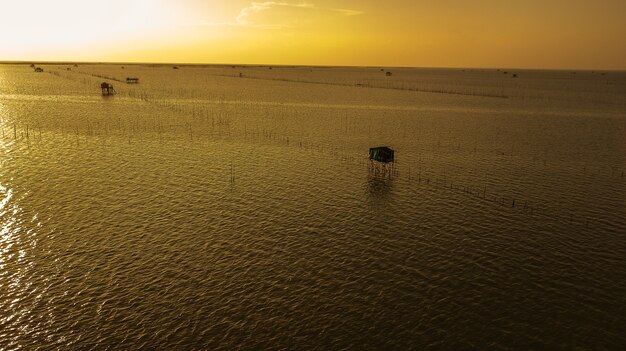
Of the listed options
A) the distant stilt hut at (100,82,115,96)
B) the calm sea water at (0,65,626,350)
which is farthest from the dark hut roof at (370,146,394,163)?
the distant stilt hut at (100,82,115,96)

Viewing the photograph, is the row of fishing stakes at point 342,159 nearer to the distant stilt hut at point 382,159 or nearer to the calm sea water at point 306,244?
the distant stilt hut at point 382,159

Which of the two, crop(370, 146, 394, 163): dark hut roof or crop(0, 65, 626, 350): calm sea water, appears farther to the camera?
crop(370, 146, 394, 163): dark hut roof

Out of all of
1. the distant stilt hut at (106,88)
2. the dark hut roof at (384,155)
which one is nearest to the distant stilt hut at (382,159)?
the dark hut roof at (384,155)

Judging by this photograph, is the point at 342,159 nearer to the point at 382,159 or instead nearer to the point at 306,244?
the point at 382,159

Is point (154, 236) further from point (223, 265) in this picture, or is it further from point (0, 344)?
point (0, 344)

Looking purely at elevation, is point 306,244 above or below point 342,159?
below

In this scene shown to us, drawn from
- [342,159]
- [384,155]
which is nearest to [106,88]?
[342,159]

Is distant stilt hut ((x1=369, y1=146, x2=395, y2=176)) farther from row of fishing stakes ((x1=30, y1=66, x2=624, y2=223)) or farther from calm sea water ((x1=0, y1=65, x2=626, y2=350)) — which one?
calm sea water ((x1=0, y1=65, x2=626, y2=350))
